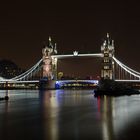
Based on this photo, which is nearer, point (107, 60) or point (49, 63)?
point (107, 60)

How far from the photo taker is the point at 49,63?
104875 mm

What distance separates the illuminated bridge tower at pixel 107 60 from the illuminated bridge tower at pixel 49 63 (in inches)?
554

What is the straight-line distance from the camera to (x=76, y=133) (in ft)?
53.2

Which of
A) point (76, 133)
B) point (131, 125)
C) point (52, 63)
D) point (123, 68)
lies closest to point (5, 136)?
point (76, 133)

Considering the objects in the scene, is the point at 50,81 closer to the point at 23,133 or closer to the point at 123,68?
the point at 123,68

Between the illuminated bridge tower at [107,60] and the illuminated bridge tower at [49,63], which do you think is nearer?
the illuminated bridge tower at [107,60]

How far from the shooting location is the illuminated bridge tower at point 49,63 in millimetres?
102156

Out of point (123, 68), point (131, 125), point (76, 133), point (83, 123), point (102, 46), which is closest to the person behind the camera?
point (76, 133)

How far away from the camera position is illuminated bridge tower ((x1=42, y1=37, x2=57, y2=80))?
102 metres

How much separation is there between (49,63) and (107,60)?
18.1 meters

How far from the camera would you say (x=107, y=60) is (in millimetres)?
92500

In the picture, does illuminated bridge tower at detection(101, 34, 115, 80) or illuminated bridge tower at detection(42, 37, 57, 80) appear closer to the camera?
illuminated bridge tower at detection(101, 34, 115, 80)

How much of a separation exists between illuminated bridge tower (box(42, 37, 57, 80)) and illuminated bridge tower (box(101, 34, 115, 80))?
1408 centimetres

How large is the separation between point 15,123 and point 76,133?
451 cm
